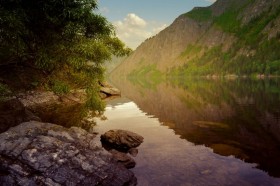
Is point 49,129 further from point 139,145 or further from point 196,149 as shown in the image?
point 196,149

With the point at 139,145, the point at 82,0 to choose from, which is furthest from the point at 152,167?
the point at 82,0

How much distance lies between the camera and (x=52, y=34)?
909 inches

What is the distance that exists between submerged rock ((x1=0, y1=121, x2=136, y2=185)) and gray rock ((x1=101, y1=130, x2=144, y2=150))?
16.6ft

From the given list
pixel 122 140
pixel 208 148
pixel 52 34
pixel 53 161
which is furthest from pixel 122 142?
pixel 52 34

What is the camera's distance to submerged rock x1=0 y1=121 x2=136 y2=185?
43.3 ft

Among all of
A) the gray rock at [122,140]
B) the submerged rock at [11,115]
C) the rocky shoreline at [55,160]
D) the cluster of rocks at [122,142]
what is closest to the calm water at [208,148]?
the cluster of rocks at [122,142]

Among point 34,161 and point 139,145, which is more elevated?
point 34,161

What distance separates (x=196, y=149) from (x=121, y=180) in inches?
323

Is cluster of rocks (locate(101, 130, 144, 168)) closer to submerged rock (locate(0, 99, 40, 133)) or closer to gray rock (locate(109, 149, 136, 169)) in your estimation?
gray rock (locate(109, 149, 136, 169))

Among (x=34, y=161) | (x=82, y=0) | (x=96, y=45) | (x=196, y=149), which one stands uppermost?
(x=82, y=0)

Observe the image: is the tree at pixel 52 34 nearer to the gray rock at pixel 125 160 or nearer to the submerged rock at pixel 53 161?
the submerged rock at pixel 53 161

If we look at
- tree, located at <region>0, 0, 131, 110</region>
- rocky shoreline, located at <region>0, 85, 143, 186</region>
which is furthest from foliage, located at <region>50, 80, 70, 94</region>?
rocky shoreline, located at <region>0, 85, 143, 186</region>

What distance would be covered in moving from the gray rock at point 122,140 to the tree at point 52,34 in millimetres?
7064

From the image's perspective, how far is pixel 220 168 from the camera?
16828mm
